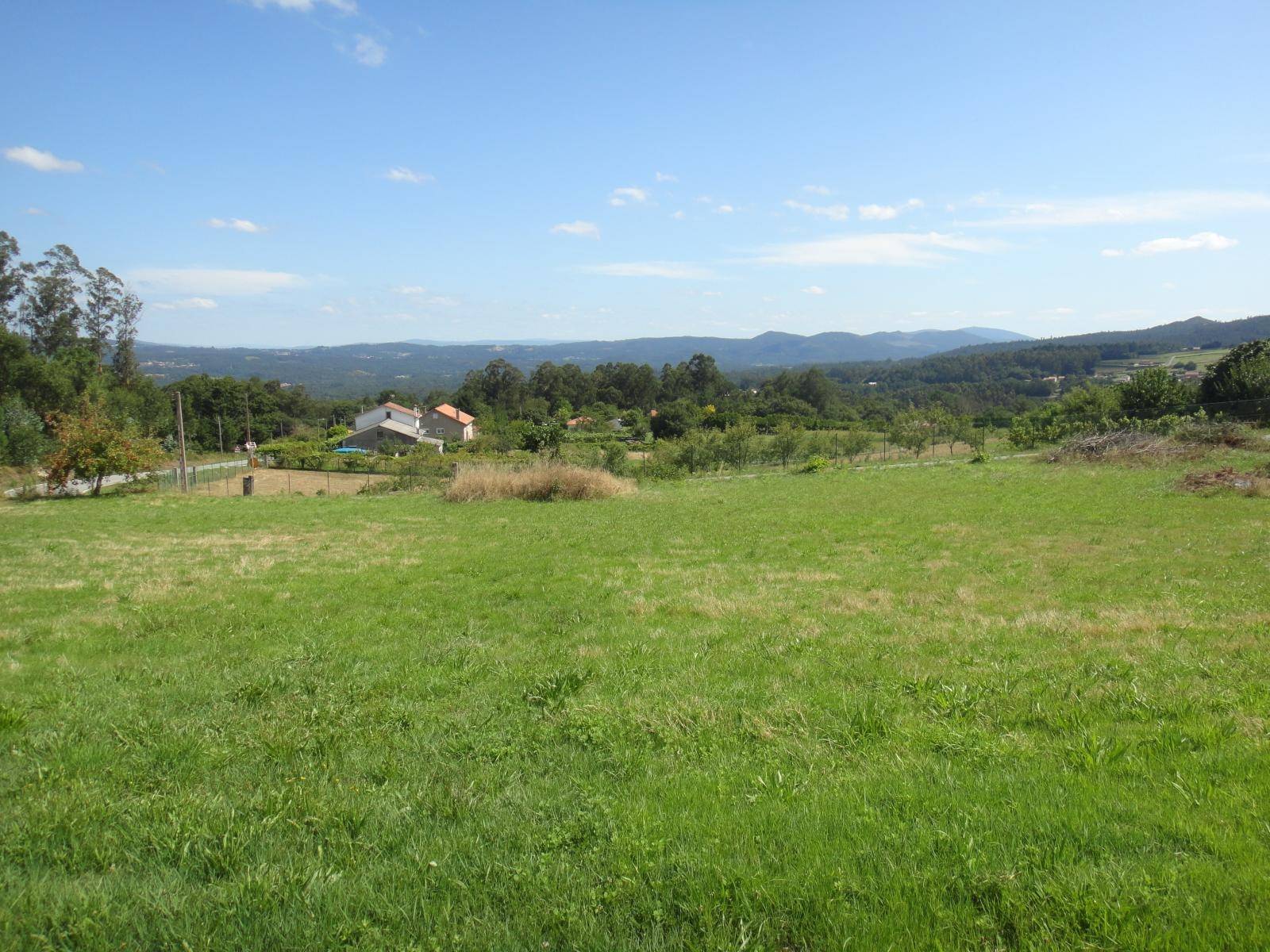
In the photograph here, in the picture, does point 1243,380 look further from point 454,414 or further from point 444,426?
point 444,426

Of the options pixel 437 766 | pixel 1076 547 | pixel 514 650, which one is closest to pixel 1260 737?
pixel 437 766

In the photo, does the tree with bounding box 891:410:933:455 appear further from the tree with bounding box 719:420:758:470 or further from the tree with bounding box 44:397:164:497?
the tree with bounding box 44:397:164:497

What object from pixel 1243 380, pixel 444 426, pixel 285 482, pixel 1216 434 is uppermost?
pixel 1243 380

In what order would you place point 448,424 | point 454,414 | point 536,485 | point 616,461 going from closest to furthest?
point 536,485, point 616,461, point 448,424, point 454,414

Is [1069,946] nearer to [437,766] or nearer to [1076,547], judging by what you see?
[437,766]

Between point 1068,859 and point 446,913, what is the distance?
9.12ft

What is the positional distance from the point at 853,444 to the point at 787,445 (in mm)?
4478

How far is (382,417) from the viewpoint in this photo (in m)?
99.8

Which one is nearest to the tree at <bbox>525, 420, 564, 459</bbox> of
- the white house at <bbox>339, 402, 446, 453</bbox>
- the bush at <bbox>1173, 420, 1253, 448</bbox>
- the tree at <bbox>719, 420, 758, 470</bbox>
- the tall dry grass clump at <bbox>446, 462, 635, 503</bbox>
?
the tree at <bbox>719, 420, 758, 470</bbox>

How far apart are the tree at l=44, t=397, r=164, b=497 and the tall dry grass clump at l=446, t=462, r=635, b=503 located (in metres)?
15.2

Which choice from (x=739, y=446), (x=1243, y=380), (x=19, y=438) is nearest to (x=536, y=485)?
(x=739, y=446)

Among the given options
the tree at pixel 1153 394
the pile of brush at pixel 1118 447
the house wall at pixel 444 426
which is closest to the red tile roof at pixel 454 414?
the house wall at pixel 444 426

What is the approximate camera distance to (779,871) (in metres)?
3.26

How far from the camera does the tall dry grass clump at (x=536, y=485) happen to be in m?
28.3
